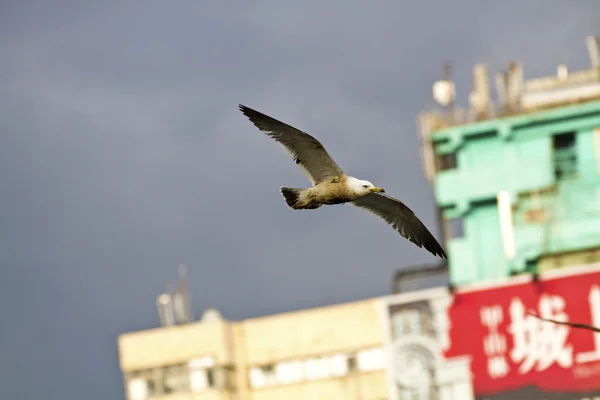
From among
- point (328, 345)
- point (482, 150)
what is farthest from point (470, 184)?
point (328, 345)

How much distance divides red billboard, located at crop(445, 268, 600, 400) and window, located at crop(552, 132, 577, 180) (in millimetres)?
5929

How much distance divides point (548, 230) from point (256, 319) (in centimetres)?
1357

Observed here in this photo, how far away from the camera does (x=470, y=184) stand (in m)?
52.1

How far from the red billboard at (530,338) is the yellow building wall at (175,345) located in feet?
37.6

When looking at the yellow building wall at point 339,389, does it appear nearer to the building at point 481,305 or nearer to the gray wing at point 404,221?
the building at point 481,305

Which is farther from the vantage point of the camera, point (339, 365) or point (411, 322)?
point (339, 365)

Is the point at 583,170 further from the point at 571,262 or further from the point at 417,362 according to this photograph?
the point at 417,362

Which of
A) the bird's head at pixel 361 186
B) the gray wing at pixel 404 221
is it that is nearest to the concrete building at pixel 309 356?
the gray wing at pixel 404 221

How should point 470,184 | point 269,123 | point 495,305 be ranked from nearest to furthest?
point 269,123
point 495,305
point 470,184

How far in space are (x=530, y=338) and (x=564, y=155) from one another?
28.5ft

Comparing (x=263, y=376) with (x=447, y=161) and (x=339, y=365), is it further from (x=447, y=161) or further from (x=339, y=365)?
(x=447, y=161)

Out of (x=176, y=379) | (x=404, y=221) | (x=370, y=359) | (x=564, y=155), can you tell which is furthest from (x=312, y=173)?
(x=176, y=379)

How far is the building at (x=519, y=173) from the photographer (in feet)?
163

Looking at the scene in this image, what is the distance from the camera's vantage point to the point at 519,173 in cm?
5119
